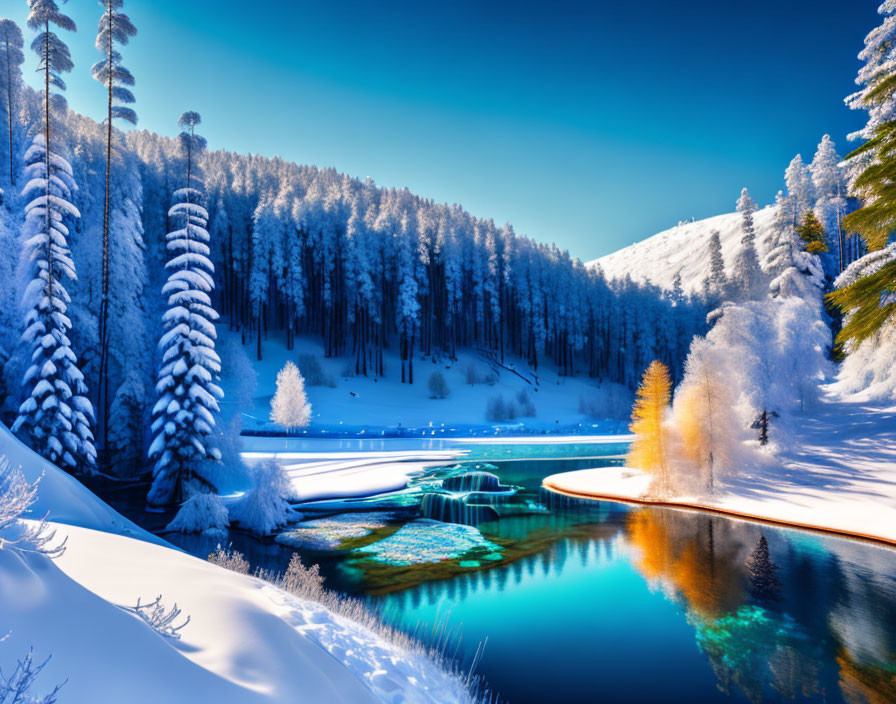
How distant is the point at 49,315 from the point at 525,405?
45112 mm

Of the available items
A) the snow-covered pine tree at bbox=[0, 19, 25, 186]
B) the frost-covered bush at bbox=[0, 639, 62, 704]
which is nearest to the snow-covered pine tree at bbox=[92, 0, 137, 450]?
the snow-covered pine tree at bbox=[0, 19, 25, 186]

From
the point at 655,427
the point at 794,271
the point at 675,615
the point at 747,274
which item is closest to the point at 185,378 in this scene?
the point at 675,615

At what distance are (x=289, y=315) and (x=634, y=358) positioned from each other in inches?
2125

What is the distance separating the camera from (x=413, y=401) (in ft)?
176

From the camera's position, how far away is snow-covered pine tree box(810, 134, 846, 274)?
5453 cm

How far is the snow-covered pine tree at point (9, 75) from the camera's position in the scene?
25.7 metres

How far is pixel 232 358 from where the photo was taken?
153 ft

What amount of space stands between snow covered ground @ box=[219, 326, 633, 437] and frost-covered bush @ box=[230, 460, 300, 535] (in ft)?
74.7

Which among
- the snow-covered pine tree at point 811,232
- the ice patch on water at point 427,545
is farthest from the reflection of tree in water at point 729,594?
the snow-covered pine tree at point 811,232

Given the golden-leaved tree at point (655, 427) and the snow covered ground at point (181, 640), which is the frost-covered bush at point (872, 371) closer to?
the golden-leaved tree at point (655, 427)

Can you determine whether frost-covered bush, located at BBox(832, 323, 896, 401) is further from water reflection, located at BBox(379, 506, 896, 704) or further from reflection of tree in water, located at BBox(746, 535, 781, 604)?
reflection of tree in water, located at BBox(746, 535, 781, 604)

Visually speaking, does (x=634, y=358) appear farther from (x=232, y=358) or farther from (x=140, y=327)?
(x=140, y=327)

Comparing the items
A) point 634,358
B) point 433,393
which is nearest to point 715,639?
point 433,393

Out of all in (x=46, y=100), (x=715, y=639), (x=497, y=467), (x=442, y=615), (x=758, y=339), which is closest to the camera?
(x=715, y=639)
